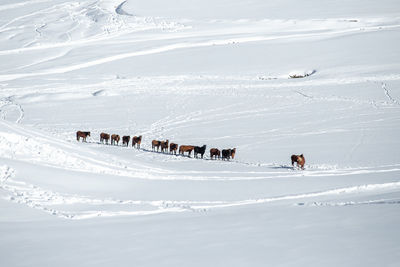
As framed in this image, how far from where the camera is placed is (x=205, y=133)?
20234mm

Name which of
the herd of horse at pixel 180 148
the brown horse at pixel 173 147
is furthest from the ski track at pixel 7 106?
the brown horse at pixel 173 147

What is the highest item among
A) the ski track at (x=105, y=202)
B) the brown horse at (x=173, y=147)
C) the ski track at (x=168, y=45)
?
the ski track at (x=168, y=45)

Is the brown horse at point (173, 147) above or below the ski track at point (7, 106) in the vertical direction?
below

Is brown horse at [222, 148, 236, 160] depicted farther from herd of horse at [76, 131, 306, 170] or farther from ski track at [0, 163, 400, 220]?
ski track at [0, 163, 400, 220]

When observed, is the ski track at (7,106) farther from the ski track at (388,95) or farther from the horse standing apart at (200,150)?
the ski track at (388,95)

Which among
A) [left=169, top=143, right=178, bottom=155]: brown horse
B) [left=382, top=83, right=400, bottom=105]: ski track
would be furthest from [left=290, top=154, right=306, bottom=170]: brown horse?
[left=382, top=83, right=400, bottom=105]: ski track

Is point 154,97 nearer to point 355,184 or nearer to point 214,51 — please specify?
point 214,51

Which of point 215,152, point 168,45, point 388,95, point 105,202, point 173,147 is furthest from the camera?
point 168,45

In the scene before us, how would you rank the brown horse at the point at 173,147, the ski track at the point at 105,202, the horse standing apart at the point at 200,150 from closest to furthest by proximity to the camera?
the ski track at the point at 105,202 → the horse standing apart at the point at 200,150 → the brown horse at the point at 173,147

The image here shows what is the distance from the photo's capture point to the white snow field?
652 centimetres

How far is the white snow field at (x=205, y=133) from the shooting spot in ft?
21.4

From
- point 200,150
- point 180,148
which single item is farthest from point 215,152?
point 180,148

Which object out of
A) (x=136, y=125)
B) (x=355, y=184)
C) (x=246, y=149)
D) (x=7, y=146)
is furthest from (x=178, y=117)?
(x=355, y=184)

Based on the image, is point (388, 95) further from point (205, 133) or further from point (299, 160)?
point (299, 160)
